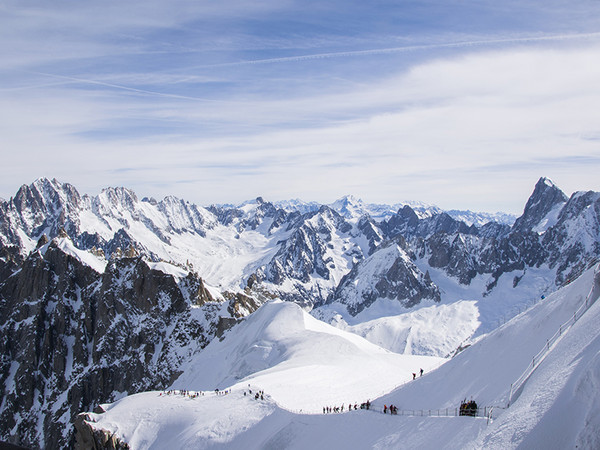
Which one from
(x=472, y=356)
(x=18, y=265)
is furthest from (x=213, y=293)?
(x=472, y=356)

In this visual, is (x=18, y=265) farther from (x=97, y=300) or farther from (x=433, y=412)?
(x=433, y=412)

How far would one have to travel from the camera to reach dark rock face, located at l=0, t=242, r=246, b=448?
463ft

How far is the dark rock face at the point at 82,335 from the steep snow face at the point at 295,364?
1583 cm

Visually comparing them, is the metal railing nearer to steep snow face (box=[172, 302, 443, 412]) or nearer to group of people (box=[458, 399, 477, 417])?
group of people (box=[458, 399, 477, 417])

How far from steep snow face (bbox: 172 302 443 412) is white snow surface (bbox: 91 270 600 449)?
0.92 meters

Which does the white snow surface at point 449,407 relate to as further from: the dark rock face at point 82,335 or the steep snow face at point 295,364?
the dark rock face at point 82,335

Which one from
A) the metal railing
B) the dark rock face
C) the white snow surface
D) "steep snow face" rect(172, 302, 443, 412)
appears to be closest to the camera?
the white snow surface

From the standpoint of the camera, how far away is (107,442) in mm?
60406

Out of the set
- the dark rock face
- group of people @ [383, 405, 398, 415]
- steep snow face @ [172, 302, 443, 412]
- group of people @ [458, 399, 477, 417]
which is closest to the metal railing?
group of people @ [458, 399, 477, 417]

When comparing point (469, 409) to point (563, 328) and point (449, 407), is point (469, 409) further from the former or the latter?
point (563, 328)

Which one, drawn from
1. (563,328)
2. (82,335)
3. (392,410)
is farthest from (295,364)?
(82,335)

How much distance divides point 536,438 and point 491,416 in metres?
9.47

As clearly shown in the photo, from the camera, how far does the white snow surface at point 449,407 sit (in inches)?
863

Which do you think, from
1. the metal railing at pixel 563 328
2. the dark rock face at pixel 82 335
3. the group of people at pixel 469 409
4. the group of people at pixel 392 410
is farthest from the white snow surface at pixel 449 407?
the dark rock face at pixel 82 335
